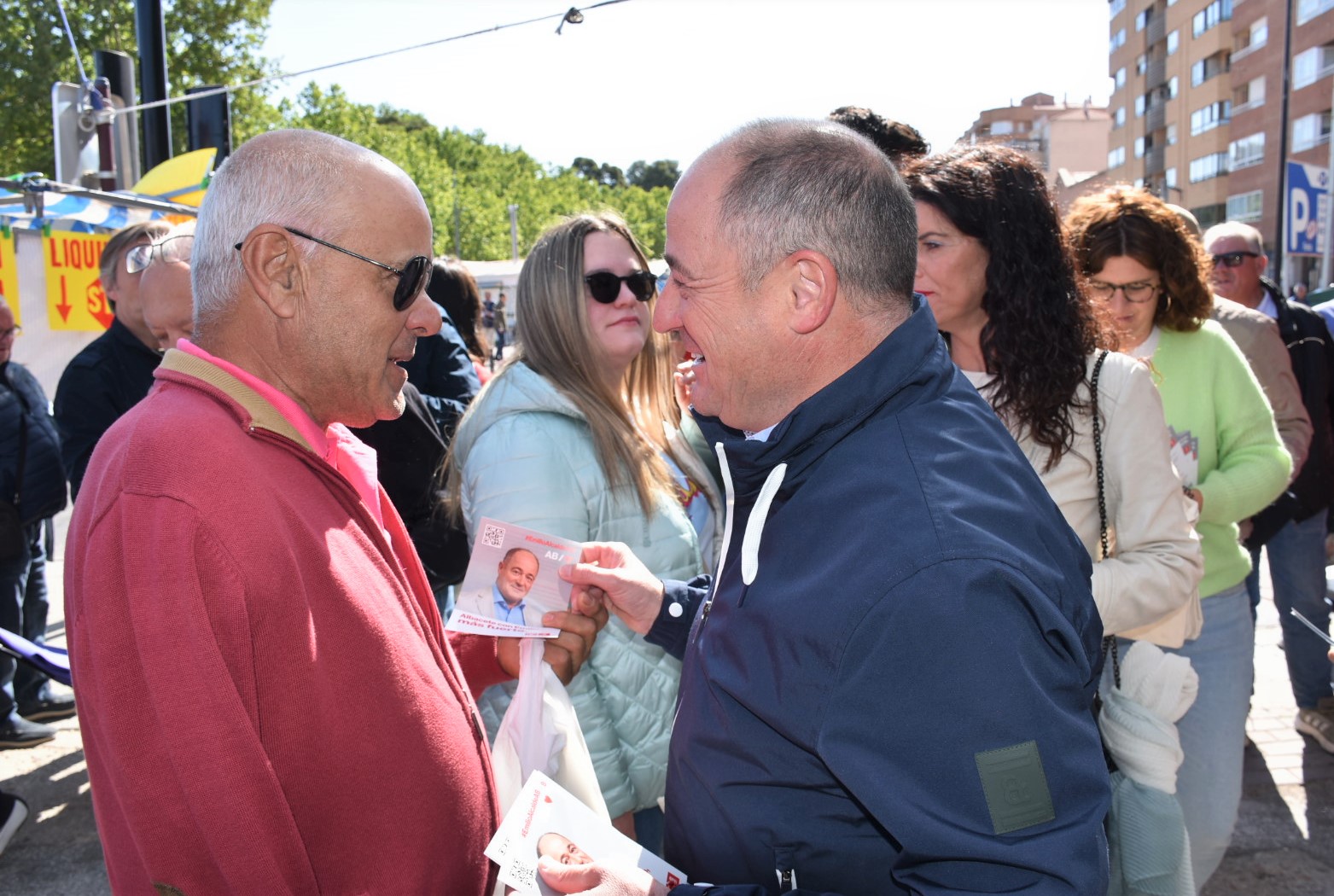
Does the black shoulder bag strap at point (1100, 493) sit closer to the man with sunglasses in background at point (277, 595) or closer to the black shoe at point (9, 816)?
the man with sunglasses in background at point (277, 595)

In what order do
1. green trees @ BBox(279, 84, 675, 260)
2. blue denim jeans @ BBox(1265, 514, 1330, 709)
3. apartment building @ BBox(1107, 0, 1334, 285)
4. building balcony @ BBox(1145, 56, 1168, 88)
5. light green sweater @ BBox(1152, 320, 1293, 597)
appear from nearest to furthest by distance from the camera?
1. light green sweater @ BBox(1152, 320, 1293, 597)
2. blue denim jeans @ BBox(1265, 514, 1330, 709)
3. green trees @ BBox(279, 84, 675, 260)
4. apartment building @ BBox(1107, 0, 1334, 285)
5. building balcony @ BBox(1145, 56, 1168, 88)

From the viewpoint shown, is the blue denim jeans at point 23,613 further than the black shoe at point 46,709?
No

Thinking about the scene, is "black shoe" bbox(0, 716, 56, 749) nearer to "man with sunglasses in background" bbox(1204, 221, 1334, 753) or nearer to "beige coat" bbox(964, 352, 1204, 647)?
"beige coat" bbox(964, 352, 1204, 647)

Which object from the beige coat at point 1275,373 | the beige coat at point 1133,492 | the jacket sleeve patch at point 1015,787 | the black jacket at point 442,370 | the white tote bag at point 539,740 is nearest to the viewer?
the jacket sleeve patch at point 1015,787

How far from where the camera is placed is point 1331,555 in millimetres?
5137

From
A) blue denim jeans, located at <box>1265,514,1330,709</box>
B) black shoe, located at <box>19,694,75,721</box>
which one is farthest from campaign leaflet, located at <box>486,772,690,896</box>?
black shoe, located at <box>19,694,75,721</box>

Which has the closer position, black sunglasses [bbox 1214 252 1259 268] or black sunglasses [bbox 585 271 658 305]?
black sunglasses [bbox 585 271 658 305]

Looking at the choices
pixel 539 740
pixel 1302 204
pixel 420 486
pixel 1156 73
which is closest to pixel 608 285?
pixel 420 486

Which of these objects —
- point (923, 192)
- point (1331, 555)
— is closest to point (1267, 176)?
point (1331, 555)

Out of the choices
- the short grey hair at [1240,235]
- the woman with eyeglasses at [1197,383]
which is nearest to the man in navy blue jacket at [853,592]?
the woman with eyeglasses at [1197,383]

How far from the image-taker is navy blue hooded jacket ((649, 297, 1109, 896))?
116 centimetres

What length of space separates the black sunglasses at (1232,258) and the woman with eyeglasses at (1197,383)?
8.17 feet

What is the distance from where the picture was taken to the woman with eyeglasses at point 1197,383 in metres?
3.14

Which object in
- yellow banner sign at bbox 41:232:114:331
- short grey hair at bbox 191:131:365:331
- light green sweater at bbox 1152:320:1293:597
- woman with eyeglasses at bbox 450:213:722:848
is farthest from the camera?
yellow banner sign at bbox 41:232:114:331
